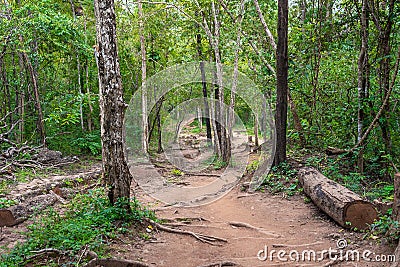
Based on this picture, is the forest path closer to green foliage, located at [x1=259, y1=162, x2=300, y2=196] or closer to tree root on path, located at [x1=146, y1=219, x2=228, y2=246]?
tree root on path, located at [x1=146, y1=219, x2=228, y2=246]

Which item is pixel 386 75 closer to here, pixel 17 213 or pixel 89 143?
A: pixel 17 213

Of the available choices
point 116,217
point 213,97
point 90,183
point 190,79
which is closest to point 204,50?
point 190,79

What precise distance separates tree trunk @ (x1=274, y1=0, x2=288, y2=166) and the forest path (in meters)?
1.94

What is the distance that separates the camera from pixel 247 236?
6.56m

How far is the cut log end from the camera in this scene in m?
5.57

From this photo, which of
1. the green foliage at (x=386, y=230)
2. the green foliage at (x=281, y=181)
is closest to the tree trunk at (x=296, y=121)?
the green foliage at (x=281, y=181)

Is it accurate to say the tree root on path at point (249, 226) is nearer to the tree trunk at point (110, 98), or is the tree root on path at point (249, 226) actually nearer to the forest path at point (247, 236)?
the forest path at point (247, 236)

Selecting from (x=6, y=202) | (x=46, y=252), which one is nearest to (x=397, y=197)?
(x=46, y=252)

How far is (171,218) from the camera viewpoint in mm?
7738

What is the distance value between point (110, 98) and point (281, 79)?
6136 millimetres

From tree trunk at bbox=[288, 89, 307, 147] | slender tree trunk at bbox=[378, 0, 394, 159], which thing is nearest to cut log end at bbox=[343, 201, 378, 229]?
slender tree trunk at bbox=[378, 0, 394, 159]

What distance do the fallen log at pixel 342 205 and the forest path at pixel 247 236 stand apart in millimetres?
199

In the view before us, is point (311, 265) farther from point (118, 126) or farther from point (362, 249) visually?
point (118, 126)

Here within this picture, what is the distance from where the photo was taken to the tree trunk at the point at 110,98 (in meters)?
5.92
